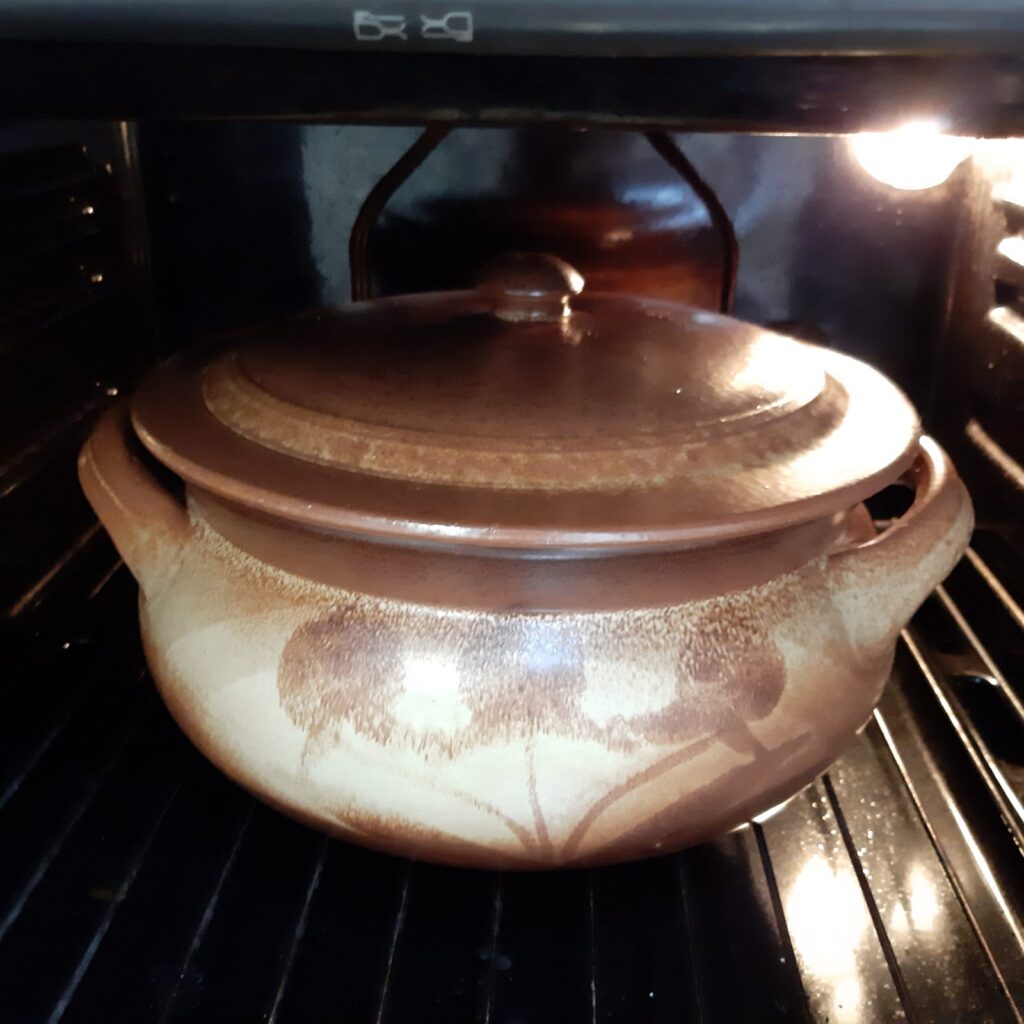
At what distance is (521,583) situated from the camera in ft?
1.62

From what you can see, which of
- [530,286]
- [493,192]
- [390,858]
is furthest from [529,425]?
[493,192]

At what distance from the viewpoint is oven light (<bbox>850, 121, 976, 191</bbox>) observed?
849 mm

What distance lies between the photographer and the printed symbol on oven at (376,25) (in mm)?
369

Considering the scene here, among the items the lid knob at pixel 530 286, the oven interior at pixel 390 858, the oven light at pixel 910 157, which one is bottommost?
the oven interior at pixel 390 858

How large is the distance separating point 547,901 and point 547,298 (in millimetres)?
380

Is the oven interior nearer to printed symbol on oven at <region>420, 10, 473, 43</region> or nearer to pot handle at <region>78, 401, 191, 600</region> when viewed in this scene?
printed symbol on oven at <region>420, 10, 473, 43</region>

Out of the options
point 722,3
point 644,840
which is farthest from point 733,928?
point 722,3

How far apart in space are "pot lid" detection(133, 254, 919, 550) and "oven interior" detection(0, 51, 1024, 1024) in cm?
14

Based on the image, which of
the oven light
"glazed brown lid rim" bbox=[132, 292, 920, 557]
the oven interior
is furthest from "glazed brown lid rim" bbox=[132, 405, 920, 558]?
the oven light

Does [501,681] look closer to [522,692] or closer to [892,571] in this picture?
[522,692]

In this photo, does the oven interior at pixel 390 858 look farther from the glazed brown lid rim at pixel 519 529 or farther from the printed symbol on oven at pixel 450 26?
the glazed brown lid rim at pixel 519 529

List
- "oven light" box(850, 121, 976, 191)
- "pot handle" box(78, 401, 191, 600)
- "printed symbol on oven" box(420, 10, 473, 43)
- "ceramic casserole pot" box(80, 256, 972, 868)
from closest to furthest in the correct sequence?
"printed symbol on oven" box(420, 10, 473, 43)
"ceramic casserole pot" box(80, 256, 972, 868)
"pot handle" box(78, 401, 191, 600)
"oven light" box(850, 121, 976, 191)

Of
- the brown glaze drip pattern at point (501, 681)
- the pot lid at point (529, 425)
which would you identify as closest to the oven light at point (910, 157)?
the pot lid at point (529, 425)

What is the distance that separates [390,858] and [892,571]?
1.16ft
